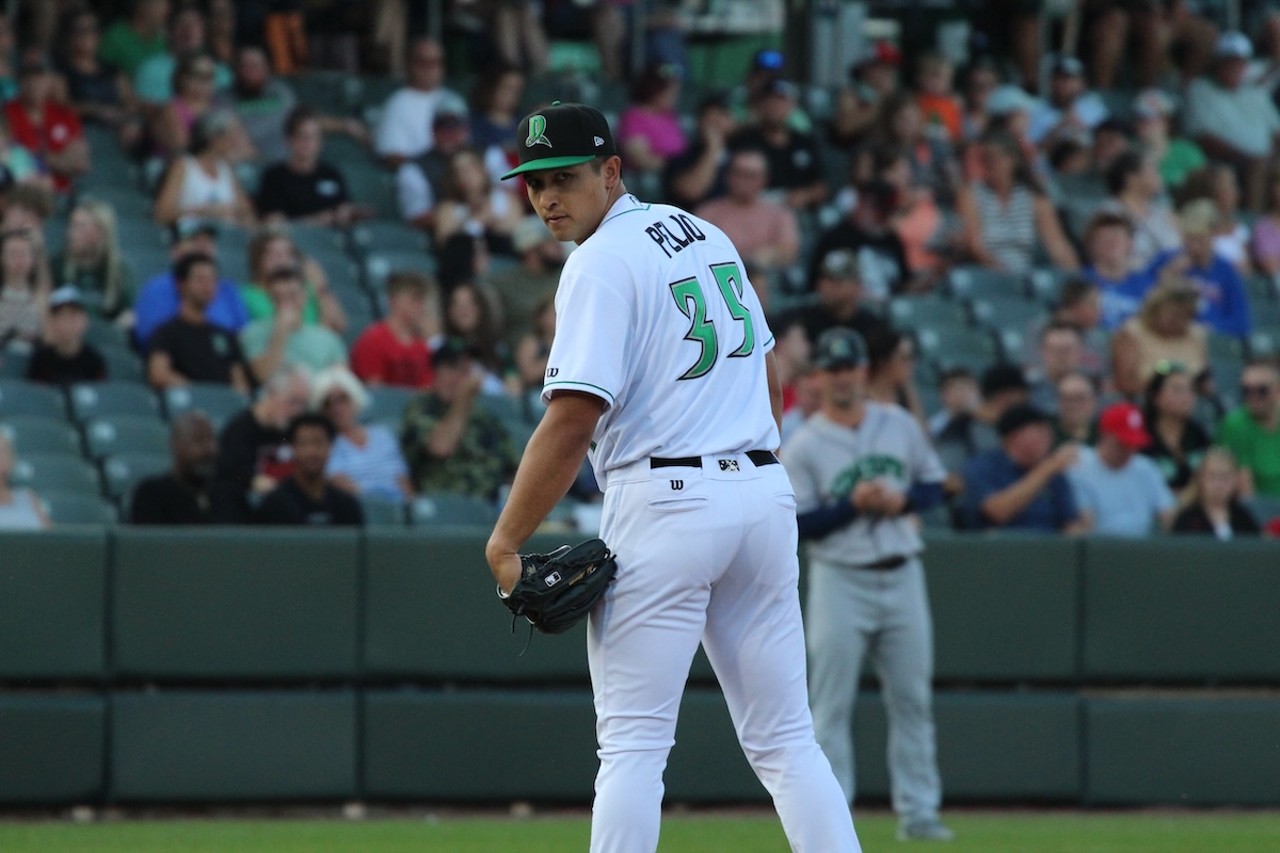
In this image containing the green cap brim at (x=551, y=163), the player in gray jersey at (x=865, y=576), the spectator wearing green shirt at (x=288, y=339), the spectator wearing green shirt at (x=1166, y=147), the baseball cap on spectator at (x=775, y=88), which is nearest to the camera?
the green cap brim at (x=551, y=163)

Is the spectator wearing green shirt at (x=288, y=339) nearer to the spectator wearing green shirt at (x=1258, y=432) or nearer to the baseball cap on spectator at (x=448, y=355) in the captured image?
the baseball cap on spectator at (x=448, y=355)

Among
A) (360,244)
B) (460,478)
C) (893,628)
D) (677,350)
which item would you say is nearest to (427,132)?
(360,244)

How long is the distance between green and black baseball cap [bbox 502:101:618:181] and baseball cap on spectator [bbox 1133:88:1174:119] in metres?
11.3

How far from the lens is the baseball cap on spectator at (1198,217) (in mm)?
13156

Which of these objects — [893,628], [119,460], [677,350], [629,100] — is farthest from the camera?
[629,100]

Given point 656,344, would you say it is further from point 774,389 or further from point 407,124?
point 407,124

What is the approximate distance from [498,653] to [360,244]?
4154mm

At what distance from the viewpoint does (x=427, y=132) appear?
42.0ft

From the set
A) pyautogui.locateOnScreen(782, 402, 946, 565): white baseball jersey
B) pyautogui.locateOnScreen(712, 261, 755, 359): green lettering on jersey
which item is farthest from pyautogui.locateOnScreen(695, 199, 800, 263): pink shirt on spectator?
pyautogui.locateOnScreen(712, 261, 755, 359): green lettering on jersey

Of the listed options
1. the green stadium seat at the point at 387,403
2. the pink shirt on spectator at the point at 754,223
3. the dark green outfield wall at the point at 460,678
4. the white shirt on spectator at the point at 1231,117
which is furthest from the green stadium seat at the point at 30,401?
the white shirt on spectator at the point at 1231,117

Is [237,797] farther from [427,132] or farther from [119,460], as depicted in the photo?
[427,132]

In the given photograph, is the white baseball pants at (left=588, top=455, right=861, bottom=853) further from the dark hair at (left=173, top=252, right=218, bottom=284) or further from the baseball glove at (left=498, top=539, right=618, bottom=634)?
the dark hair at (left=173, top=252, right=218, bottom=284)

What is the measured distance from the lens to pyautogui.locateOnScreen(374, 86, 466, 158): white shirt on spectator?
12.7 m

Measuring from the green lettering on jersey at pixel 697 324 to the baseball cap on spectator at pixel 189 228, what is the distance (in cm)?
652
